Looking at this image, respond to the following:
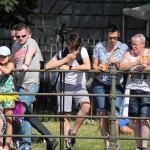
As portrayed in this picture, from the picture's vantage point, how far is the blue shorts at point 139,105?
1045cm

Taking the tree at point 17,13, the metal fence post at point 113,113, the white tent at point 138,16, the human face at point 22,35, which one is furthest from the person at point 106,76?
the white tent at point 138,16

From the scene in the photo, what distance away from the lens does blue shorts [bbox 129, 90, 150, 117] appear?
1045 cm

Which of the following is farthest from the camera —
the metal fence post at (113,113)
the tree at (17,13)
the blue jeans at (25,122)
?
the tree at (17,13)

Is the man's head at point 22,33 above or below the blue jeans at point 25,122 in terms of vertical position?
above

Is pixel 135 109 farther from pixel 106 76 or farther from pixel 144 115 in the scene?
pixel 106 76

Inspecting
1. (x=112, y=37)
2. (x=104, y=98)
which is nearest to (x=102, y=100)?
(x=104, y=98)

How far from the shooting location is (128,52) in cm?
1057

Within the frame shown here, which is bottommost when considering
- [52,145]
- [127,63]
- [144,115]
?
[52,145]

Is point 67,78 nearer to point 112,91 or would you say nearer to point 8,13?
point 112,91

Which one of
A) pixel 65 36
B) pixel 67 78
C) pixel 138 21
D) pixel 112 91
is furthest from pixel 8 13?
pixel 112 91

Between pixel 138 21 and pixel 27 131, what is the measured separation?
8.32m

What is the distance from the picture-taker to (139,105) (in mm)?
10547

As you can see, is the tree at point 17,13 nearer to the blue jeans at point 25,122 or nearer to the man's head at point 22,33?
the man's head at point 22,33

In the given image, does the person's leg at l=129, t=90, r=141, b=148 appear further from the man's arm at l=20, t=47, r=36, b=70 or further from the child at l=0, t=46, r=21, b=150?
the child at l=0, t=46, r=21, b=150
